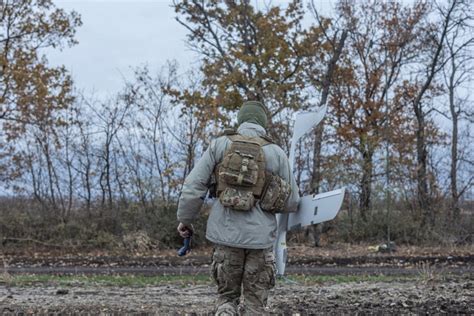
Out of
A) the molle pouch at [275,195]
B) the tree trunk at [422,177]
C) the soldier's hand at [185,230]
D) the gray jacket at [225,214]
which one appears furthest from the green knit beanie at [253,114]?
the tree trunk at [422,177]

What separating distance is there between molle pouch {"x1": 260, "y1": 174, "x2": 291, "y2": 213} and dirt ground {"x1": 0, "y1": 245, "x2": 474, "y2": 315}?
1948 mm

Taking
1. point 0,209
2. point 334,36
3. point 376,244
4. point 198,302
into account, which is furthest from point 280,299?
point 334,36

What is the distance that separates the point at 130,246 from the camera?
Answer: 18.1 meters

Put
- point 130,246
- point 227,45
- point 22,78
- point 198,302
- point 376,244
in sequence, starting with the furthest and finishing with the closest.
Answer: point 227,45, point 22,78, point 376,244, point 130,246, point 198,302

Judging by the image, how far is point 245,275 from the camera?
4.89m

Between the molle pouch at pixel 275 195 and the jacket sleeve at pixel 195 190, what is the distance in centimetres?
45

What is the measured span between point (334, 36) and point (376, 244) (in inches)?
317

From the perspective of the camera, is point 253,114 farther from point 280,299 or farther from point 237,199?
point 280,299

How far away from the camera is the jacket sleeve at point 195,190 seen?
190 inches

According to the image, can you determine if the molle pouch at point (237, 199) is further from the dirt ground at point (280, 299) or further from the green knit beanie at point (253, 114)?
the dirt ground at point (280, 299)

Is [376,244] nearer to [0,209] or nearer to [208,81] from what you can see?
[208,81]

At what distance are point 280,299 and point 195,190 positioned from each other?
326 centimetres

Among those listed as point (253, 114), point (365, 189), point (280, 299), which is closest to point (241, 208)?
point (253, 114)

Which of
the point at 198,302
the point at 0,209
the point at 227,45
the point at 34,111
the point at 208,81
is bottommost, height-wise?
the point at 198,302
